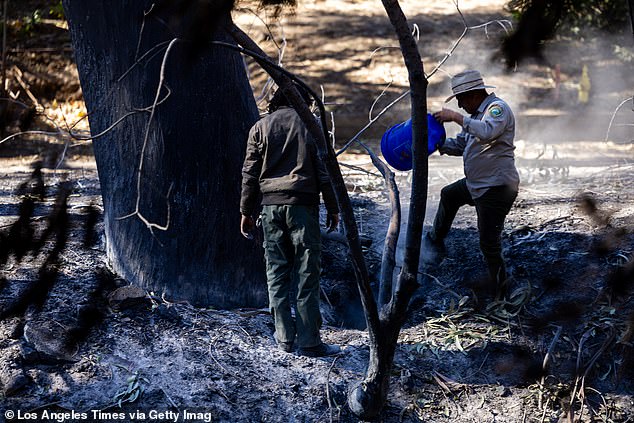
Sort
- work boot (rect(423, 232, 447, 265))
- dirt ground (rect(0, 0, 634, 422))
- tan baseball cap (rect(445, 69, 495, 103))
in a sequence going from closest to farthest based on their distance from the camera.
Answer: dirt ground (rect(0, 0, 634, 422)) < tan baseball cap (rect(445, 69, 495, 103)) < work boot (rect(423, 232, 447, 265))

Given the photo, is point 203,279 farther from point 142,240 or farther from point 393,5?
point 393,5

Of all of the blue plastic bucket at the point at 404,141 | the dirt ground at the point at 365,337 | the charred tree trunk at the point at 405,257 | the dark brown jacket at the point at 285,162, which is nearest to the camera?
the charred tree trunk at the point at 405,257

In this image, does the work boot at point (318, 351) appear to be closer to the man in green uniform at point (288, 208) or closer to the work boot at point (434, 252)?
the man in green uniform at point (288, 208)

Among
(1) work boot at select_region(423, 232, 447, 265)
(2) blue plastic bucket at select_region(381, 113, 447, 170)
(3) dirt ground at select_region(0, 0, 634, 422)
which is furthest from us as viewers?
(1) work boot at select_region(423, 232, 447, 265)

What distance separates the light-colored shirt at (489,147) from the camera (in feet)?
15.8

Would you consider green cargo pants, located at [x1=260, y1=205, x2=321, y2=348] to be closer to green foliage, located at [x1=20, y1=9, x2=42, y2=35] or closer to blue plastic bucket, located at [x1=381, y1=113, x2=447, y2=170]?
blue plastic bucket, located at [x1=381, y1=113, x2=447, y2=170]

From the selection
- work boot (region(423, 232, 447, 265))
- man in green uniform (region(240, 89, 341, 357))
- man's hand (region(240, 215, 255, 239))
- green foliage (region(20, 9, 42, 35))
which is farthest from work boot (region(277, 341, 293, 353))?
green foliage (region(20, 9, 42, 35))

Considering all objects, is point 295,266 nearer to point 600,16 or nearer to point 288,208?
point 288,208

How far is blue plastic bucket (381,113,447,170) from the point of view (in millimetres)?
5062

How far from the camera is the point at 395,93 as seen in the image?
13156 mm

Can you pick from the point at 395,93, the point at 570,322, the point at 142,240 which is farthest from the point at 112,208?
the point at 395,93

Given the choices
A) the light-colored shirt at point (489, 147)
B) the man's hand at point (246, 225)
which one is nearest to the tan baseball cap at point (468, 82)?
the light-colored shirt at point (489, 147)

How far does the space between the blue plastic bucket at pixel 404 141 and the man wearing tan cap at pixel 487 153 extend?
152 mm

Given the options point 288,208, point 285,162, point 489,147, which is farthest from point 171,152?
point 489,147
